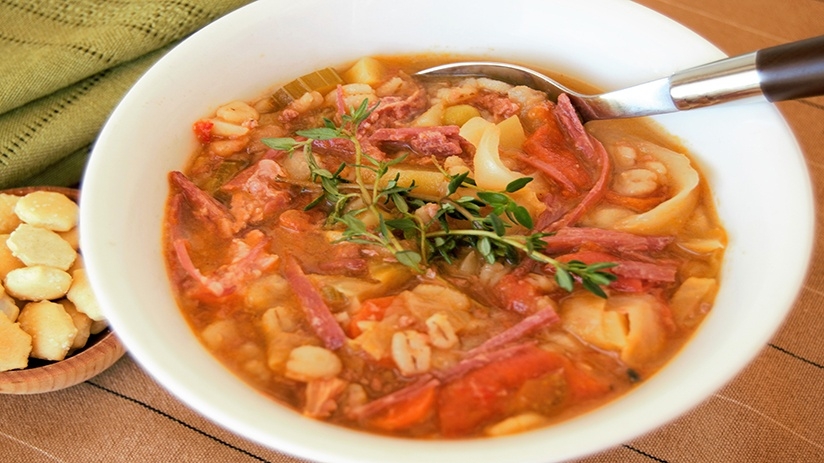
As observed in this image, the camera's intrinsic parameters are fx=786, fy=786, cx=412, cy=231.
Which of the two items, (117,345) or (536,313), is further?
(117,345)

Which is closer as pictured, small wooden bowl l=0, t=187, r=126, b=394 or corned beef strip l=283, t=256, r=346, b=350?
corned beef strip l=283, t=256, r=346, b=350

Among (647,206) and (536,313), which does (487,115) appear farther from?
(536,313)

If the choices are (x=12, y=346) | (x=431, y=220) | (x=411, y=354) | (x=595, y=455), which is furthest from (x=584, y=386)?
(x=12, y=346)

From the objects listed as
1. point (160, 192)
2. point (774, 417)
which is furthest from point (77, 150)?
point (774, 417)

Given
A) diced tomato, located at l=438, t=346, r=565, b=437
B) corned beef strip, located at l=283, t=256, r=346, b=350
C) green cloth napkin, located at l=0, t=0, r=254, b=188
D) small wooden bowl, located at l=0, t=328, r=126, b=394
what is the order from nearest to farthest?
1. diced tomato, located at l=438, t=346, r=565, b=437
2. corned beef strip, located at l=283, t=256, r=346, b=350
3. small wooden bowl, located at l=0, t=328, r=126, b=394
4. green cloth napkin, located at l=0, t=0, r=254, b=188

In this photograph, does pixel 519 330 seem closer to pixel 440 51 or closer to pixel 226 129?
pixel 226 129

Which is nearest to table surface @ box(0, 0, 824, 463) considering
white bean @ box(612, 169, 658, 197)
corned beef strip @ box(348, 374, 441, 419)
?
corned beef strip @ box(348, 374, 441, 419)

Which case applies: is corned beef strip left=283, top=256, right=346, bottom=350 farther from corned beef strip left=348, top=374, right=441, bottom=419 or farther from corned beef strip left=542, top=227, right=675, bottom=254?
corned beef strip left=542, top=227, right=675, bottom=254
